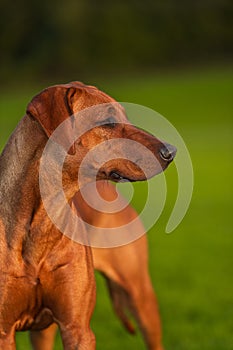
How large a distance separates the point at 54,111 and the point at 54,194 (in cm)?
52

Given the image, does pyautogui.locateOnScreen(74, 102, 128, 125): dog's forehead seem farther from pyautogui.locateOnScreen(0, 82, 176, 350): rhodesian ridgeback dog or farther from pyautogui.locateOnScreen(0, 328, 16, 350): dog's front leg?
pyautogui.locateOnScreen(0, 328, 16, 350): dog's front leg

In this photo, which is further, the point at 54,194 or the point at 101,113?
the point at 54,194

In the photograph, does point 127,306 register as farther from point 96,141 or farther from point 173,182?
point 173,182

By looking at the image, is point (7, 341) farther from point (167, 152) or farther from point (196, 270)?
point (196, 270)

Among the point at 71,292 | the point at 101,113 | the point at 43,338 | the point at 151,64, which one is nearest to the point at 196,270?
the point at 43,338

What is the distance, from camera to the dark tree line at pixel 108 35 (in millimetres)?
57844

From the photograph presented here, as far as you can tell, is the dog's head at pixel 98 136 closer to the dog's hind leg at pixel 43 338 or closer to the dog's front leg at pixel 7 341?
the dog's front leg at pixel 7 341

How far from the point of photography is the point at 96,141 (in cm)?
454

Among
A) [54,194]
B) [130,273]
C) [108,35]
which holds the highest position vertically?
[54,194]

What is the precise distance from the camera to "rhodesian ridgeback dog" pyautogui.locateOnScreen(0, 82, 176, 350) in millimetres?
4492

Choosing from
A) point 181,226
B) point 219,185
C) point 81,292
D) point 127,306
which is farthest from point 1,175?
point 219,185

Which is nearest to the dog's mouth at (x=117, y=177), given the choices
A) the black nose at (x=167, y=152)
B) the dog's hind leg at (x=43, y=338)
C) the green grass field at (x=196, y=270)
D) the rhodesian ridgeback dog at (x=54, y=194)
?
the rhodesian ridgeback dog at (x=54, y=194)

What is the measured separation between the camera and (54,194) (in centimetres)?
471

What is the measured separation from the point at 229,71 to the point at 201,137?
60.5 feet
